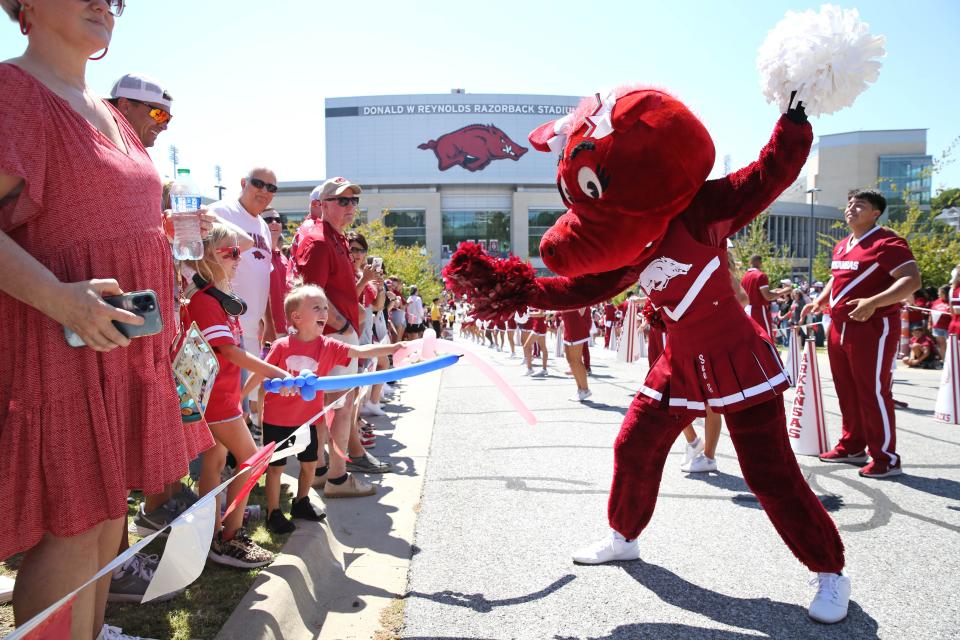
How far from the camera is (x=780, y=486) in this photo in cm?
271

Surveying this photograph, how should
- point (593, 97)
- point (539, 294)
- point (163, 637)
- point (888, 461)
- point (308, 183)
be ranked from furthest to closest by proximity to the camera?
point (308, 183) < point (888, 461) < point (539, 294) < point (593, 97) < point (163, 637)

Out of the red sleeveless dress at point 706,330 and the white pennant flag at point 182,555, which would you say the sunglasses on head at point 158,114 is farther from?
the red sleeveless dress at point 706,330

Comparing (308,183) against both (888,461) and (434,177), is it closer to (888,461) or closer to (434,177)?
(434,177)

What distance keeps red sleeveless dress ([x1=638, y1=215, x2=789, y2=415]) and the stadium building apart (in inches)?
2323

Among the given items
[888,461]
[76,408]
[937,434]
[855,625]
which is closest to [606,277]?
[855,625]

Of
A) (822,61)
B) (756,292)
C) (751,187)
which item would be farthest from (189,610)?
(756,292)

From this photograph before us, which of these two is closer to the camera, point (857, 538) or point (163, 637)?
point (163, 637)

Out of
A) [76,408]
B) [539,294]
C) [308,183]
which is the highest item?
[308,183]

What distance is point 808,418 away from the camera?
5.27 m

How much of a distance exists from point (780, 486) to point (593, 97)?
6.48 feet

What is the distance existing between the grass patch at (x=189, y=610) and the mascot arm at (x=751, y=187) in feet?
8.71

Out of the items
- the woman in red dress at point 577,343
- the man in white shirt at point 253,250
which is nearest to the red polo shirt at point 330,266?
the man in white shirt at point 253,250

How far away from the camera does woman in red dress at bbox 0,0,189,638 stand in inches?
61.0

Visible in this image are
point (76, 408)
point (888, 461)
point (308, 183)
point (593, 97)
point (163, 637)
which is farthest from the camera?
point (308, 183)
